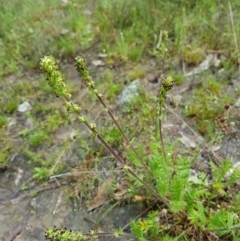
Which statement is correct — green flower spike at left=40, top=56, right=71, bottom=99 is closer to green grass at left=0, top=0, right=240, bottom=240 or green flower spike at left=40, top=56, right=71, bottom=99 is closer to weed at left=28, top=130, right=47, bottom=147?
green grass at left=0, top=0, right=240, bottom=240

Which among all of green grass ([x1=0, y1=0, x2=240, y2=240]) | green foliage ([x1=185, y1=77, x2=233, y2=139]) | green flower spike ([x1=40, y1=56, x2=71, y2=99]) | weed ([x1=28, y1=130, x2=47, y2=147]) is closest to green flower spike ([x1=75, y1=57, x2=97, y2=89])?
green flower spike ([x1=40, y1=56, x2=71, y2=99])

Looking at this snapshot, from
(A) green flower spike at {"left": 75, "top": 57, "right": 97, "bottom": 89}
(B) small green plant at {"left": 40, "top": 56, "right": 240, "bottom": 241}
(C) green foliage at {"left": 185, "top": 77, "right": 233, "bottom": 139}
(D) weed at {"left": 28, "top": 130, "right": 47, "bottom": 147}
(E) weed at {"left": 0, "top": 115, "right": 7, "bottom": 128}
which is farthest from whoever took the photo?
(E) weed at {"left": 0, "top": 115, "right": 7, "bottom": 128}

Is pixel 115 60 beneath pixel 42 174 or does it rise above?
above

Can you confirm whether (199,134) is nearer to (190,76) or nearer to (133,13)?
(190,76)

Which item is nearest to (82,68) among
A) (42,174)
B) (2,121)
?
(42,174)

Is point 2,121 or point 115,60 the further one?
Answer: point 115,60

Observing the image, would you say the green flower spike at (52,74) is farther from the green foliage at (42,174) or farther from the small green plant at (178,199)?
the green foliage at (42,174)

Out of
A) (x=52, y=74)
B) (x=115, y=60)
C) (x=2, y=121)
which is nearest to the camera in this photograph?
(x=52, y=74)

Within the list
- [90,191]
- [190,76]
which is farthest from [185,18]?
[90,191]

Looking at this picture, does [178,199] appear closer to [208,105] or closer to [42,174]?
[208,105]

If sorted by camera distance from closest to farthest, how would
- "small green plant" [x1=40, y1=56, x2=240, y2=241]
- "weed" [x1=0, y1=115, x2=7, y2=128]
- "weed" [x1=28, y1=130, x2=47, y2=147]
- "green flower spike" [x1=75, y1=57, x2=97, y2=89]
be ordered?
"green flower spike" [x1=75, y1=57, x2=97, y2=89] → "small green plant" [x1=40, y1=56, x2=240, y2=241] → "weed" [x1=28, y1=130, x2=47, y2=147] → "weed" [x1=0, y1=115, x2=7, y2=128]

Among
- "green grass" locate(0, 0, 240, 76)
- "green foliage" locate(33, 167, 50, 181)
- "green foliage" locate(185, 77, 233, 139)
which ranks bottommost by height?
"green foliage" locate(33, 167, 50, 181)

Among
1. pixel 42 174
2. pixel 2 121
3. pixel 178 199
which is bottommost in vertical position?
pixel 42 174

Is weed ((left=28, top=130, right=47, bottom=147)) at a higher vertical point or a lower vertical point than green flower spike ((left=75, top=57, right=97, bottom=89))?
lower
